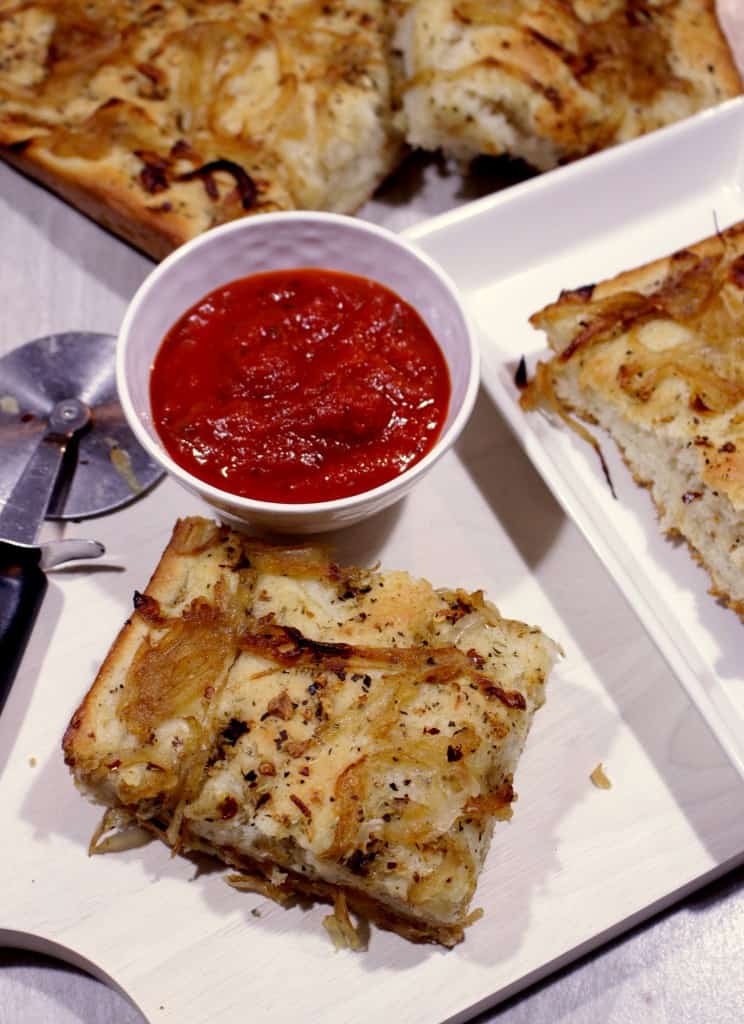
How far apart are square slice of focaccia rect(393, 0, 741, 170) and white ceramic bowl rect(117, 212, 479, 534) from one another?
2.99ft

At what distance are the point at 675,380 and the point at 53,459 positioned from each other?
199 centimetres

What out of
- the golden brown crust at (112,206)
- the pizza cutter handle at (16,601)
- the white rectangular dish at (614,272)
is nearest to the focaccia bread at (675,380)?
the white rectangular dish at (614,272)

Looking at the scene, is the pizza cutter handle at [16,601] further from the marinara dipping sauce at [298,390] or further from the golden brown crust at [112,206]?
the golden brown crust at [112,206]

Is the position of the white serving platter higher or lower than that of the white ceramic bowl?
lower

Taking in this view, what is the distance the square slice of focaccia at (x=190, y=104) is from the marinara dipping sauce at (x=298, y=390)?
2.23 feet

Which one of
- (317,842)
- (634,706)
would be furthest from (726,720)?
(317,842)

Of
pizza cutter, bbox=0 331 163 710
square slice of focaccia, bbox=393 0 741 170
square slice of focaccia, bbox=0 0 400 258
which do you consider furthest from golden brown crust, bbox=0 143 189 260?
square slice of focaccia, bbox=393 0 741 170

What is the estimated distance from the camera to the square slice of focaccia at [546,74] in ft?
12.6

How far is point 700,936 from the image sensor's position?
3.28 metres

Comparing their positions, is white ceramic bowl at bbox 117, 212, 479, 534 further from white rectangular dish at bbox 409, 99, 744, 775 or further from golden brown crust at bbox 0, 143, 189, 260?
golden brown crust at bbox 0, 143, 189, 260

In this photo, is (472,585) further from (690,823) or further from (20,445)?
(20,445)

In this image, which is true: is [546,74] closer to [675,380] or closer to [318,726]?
[675,380]

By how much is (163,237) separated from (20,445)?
87 centimetres

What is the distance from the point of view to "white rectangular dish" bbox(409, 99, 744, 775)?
3199mm
